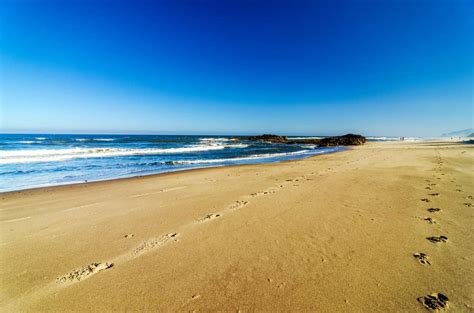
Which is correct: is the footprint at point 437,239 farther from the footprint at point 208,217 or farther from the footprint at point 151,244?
the footprint at point 151,244

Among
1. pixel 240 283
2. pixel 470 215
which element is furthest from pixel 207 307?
pixel 470 215

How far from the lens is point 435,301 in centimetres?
257

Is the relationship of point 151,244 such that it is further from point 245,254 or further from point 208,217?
point 245,254

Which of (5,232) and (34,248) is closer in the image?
(34,248)

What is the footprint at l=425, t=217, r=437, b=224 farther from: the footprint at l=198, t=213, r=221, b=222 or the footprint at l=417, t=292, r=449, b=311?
the footprint at l=198, t=213, r=221, b=222

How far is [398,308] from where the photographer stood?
250 cm

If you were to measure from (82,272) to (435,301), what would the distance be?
4824 mm

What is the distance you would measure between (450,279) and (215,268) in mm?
3256

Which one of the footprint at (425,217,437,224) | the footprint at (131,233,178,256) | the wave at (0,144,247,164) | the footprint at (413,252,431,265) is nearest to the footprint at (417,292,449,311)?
the footprint at (413,252,431,265)

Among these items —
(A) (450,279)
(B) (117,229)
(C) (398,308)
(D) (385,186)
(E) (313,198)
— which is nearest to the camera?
(C) (398,308)

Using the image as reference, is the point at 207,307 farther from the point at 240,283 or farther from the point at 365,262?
the point at 365,262

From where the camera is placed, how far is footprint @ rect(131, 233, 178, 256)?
12.6 ft

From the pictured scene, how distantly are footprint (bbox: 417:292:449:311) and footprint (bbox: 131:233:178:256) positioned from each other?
397cm

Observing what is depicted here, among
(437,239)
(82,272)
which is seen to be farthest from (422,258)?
(82,272)
